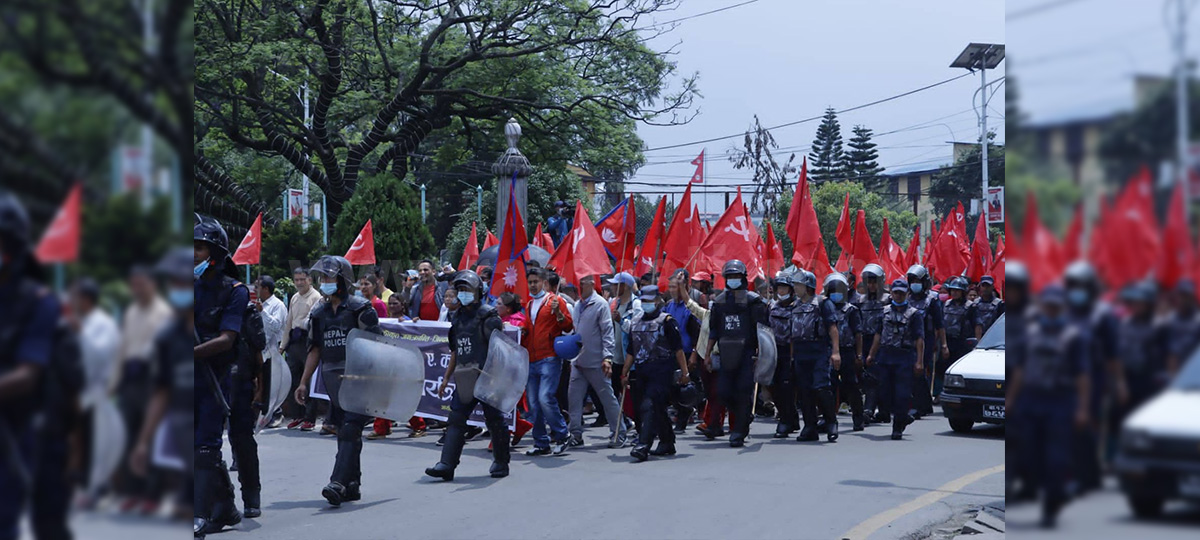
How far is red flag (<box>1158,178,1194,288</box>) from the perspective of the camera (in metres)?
1.66

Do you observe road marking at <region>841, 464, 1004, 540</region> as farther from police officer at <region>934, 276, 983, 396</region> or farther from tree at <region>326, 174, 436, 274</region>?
tree at <region>326, 174, 436, 274</region>

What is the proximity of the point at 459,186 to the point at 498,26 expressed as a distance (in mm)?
39342

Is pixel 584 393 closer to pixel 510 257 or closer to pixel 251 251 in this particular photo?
pixel 510 257

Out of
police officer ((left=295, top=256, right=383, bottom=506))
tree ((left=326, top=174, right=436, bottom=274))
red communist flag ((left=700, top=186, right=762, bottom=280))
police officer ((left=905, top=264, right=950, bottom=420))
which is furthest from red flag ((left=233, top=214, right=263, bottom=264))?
tree ((left=326, top=174, right=436, bottom=274))

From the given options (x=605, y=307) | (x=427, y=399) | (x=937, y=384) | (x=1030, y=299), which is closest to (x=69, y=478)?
(x=1030, y=299)

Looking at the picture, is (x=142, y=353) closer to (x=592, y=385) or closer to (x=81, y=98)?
(x=81, y=98)

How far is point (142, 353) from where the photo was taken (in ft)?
5.44

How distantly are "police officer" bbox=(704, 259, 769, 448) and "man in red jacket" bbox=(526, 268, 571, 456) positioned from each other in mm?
1477

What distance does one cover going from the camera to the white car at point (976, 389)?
11930 millimetres

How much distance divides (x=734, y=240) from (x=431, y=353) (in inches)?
184

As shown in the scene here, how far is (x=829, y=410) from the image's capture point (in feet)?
39.0

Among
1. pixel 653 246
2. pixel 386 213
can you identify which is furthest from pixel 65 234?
pixel 386 213

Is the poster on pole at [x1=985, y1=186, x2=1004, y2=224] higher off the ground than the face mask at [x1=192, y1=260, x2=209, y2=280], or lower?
higher

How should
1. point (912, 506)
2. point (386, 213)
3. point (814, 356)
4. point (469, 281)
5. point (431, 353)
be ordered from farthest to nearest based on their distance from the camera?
point (386, 213), point (431, 353), point (814, 356), point (469, 281), point (912, 506)
